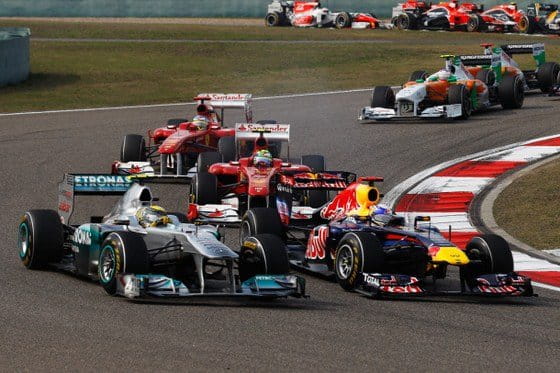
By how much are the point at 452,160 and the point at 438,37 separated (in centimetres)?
3137

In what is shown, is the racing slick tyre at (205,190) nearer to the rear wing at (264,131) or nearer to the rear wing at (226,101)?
the rear wing at (264,131)

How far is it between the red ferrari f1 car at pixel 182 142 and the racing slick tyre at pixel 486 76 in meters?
9.09

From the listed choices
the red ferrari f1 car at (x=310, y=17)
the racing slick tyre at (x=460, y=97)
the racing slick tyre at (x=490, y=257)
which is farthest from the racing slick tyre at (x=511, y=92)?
the red ferrari f1 car at (x=310, y=17)

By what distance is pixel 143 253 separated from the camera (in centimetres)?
1279

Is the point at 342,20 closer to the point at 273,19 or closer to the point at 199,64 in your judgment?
the point at 273,19

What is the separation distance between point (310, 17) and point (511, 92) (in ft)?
103

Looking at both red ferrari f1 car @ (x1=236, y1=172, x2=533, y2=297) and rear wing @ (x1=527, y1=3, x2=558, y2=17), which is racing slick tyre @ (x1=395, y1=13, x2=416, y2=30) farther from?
red ferrari f1 car @ (x1=236, y1=172, x2=533, y2=297)

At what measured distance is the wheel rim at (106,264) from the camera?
12.9m

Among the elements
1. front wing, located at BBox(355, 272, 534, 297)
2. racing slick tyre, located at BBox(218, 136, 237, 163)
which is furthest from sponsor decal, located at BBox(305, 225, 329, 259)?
racing slick tyre, located at BBox(218, 136, 237, 163)

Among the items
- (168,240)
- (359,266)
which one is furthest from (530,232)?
(168,240)

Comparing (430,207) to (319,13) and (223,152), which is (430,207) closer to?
(223,152)

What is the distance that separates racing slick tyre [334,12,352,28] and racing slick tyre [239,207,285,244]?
4640 centimetres

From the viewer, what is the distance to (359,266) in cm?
1356

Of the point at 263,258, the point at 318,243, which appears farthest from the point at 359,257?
the point at 318,243
